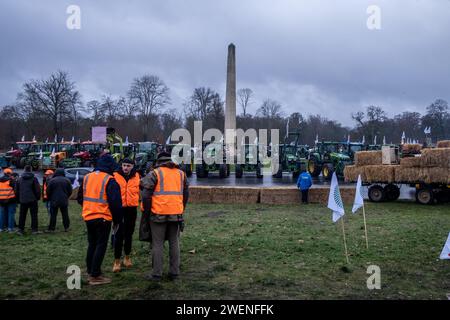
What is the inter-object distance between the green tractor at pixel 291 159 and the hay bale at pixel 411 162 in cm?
1091

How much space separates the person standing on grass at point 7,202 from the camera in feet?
36.0

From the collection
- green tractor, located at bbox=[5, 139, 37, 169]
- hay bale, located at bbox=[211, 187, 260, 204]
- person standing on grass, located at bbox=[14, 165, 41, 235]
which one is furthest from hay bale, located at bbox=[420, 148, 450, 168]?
green tractor, located at bbox=[5, 139, 37, 169]

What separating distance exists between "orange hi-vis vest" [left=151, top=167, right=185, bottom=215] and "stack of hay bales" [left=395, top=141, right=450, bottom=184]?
12.7m

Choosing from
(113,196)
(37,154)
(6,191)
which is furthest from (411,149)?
(37,154)

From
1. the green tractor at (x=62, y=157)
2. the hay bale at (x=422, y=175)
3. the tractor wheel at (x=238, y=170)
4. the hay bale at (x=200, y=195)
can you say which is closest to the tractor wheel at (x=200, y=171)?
the tractor wheel at (x=238, y=170)

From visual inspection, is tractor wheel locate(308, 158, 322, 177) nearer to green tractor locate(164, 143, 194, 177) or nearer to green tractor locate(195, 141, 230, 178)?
green tractor locate(195, 141, 230, 178)

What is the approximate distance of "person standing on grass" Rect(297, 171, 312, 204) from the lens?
633 inches

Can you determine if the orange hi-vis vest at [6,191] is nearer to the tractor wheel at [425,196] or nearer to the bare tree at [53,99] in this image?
the tractor wheel at [425,196]

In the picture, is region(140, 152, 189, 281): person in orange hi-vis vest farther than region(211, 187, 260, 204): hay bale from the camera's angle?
No

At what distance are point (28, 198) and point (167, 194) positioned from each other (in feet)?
19.8

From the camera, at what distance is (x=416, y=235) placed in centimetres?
952

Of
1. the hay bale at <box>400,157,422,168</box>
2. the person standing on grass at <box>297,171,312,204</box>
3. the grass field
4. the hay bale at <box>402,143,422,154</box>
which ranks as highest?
the hay bale at <box>402,143,422,154</box>

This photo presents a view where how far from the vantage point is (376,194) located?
17656 millimetres

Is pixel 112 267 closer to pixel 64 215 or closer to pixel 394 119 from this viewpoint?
pixel 64 215
